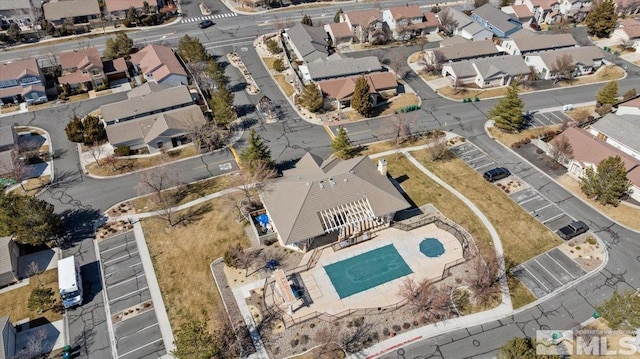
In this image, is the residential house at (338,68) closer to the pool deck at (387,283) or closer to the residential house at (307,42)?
the residential house at (307,42)

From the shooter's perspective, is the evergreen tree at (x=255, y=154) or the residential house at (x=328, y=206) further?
the evergreen tree at (x=255, y=154)

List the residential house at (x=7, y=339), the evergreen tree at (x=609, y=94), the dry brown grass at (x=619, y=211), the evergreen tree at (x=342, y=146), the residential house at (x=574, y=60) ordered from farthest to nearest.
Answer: the residential house at (x=574, y=60) < the evergreen tree at (x=609, y=94) < the evergreen tree at (x=342, y=146) < the dry brown grass at (x=619, y=211) < the residential house at (x=7, y=339)

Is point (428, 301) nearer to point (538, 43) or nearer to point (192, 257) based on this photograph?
point (192, 257)

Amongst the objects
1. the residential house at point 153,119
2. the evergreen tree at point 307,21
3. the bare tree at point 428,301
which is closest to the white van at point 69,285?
the residential house at point 153,119

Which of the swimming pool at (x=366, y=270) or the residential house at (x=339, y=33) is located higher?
the residential house at (x=339, y=33)

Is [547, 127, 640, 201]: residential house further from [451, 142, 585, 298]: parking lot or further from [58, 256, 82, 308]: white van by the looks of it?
[58, 256, 82, 308]: white van

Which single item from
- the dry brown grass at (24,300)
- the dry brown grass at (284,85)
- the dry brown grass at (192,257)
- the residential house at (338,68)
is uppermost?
the residential house at (338,68)
